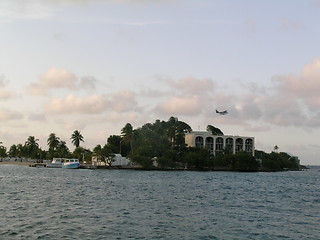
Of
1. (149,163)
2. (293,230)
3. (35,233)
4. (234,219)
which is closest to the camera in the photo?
(35,233)

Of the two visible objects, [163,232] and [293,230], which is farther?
[293,230]

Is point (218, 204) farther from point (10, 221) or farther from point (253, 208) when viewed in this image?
point (10, 221)

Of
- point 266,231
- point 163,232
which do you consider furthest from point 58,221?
point 266,231

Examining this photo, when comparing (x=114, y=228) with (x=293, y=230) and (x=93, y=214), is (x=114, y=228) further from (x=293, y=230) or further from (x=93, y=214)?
(x=293, y=230)

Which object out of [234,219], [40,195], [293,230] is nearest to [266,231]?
[293,230]

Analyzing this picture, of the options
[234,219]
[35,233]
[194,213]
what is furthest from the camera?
[194,213]

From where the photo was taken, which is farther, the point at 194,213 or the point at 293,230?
the point at 194,213

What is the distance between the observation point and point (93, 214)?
46.8 metres

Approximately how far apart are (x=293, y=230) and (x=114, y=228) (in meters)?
16.4

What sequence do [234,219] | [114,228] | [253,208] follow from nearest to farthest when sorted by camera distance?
[114,228]
[234,219]
[253,208]

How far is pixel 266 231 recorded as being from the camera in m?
40.2

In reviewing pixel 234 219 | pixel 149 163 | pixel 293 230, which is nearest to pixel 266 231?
pixel 293 230

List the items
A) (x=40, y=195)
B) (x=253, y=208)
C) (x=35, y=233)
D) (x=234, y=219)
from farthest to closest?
(x=40, y=195)
(x=253, y=208)
(x=234, y=219)
(x=35, y=233)

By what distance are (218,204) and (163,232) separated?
24.8m
